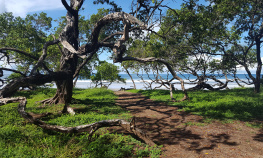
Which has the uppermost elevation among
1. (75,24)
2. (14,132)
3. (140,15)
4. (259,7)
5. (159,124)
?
(259,7)

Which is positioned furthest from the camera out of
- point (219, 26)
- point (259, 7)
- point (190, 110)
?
point (219, 26)

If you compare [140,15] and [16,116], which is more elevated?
[140,15]

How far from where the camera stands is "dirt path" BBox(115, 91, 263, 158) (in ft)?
15.6

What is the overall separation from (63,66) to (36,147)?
6784mm

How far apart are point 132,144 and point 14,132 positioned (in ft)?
12.3

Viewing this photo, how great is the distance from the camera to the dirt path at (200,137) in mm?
4758

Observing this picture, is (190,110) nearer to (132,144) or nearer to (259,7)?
(132,144)

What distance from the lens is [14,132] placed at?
16.4ft

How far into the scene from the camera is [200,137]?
234 inches

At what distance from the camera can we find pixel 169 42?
55.2 ft

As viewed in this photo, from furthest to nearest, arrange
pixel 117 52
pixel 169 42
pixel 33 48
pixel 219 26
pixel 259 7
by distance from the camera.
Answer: pixel 33 48
pixel 169 42
pixel 219 26
pixel 259 7
pixel 117 52

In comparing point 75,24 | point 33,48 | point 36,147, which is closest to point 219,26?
point 75,24

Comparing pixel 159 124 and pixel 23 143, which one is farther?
pixel 159 124

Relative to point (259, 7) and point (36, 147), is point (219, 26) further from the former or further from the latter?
point (36, 147)
